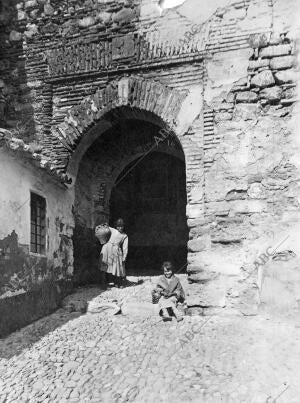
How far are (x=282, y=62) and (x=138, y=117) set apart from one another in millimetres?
2273

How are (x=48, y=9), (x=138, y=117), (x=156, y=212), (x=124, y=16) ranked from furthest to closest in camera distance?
(x=156, y=212) → (x=48, y=9) → (x=138, y=117) → (x=124, y=16)

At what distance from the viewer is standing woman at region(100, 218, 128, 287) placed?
743cm

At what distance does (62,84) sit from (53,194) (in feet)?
5.84

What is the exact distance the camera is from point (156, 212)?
10.8 metres

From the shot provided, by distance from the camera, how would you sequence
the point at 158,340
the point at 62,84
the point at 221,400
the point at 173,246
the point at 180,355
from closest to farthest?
the point at 221,400 < the point at 180,355 < the point at 158,340 < the point at 62,84 < the point at 173,246

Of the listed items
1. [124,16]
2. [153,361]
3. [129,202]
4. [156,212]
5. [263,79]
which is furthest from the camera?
[156,212]

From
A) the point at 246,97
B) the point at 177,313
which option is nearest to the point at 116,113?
the point at 246,97

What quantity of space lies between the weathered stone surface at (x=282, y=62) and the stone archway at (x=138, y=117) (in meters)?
1.02

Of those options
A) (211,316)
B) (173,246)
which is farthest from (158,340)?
(173,246)

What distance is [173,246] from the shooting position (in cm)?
1067

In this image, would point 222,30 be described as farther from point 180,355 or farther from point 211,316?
point 180,355

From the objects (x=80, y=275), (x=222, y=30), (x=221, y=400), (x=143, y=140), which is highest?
(x=222, y=30)

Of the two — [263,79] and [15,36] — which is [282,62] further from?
[15,36]

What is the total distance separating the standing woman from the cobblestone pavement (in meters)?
1.51
